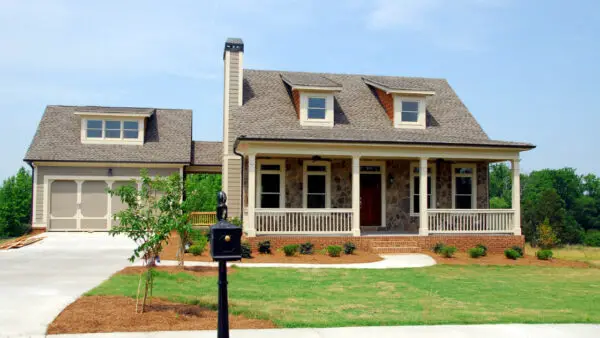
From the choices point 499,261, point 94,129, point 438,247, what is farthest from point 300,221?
point 94,129

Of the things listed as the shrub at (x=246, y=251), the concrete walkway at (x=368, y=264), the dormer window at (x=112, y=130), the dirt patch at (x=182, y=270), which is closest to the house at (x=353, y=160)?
Answer: the shrub at (x=246, y=251)

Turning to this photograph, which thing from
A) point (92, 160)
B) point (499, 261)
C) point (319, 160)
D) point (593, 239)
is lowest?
point (593, 239)

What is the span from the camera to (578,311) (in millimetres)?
9047

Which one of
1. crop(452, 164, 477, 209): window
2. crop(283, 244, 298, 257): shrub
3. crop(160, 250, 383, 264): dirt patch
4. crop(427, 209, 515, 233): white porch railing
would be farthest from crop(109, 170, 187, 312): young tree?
crop(452, 164, 477, 209): window

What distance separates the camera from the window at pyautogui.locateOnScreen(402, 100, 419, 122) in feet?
70.3

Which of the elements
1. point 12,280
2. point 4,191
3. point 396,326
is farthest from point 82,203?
point 396,326

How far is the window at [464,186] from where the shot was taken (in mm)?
21531

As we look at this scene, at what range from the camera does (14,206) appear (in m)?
31.5

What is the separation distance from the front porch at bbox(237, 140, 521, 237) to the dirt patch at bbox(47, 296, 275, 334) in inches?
344

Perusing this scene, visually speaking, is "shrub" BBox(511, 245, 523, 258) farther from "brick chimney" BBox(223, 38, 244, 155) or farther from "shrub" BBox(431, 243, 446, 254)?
"brick chimney" BBox(223, 38, 244, 155)

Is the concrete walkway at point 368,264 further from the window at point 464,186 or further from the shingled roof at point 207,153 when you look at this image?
the shingled roof at point 207,153

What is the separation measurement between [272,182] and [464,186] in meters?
7.55

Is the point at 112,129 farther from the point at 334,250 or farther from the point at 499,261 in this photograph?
the point at 499,261

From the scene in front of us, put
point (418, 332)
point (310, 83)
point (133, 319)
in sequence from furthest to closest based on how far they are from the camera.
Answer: point (310, 83) < point (133, 319) < point (418, 332)
